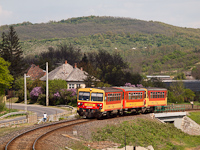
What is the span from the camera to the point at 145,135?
34.7 m

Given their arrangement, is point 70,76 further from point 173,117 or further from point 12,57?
point 173,117

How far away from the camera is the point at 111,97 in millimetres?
37062

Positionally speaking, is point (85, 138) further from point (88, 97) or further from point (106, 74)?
point (106, 74)

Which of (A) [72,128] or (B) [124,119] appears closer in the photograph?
(A) [72,128]

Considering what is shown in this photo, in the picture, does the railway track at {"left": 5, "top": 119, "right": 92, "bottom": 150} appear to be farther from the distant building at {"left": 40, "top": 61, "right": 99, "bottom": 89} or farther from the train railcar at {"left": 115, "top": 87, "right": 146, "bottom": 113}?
the distant building at {"left": 40, "top": 61, "right": 99, "bottom": 89}

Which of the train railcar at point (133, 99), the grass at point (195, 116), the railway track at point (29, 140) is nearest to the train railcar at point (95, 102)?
the train railcar at point (133, 99)

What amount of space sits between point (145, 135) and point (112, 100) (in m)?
5.57

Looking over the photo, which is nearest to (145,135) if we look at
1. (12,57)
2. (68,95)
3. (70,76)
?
(68,95)

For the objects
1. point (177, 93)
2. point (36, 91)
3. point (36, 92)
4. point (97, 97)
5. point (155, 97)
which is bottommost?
point (177, 93)

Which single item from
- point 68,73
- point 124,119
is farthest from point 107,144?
point 68,73

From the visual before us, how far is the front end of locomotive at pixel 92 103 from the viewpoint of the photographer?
3551 cm

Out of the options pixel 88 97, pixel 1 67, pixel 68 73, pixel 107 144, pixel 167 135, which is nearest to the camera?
pixel 107 144

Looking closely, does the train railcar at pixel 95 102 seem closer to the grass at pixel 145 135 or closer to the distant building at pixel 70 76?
the grass at pixel 145 135

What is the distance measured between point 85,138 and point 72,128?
11.7ft
